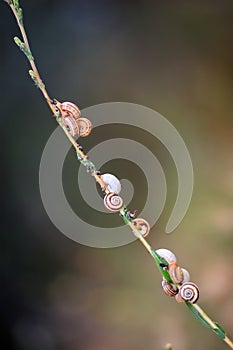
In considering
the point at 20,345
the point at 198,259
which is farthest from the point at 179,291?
the point at 20,345

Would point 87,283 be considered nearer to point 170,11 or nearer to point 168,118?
point 168,118

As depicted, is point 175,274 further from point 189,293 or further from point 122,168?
point 122,168

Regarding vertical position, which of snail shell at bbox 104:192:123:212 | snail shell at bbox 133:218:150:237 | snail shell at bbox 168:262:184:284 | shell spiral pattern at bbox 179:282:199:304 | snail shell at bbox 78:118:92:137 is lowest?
shell spiral pattern at bbox 179:282:199:304

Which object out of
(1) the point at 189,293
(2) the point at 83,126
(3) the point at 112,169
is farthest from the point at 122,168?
(1) the point at 189,293

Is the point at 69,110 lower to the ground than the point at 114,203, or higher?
higher

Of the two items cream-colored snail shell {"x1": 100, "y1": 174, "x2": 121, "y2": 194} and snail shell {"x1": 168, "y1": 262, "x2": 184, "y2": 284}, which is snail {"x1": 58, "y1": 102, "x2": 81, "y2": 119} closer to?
cream-colored snail shell {"x1": 100, "y1": 174, "x2": 121, "y2": 194}

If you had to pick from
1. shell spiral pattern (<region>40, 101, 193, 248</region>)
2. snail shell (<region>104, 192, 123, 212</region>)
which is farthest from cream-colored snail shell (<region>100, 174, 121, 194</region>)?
shell spiral pattern (<region>40, 101, 193, 248</region>)
